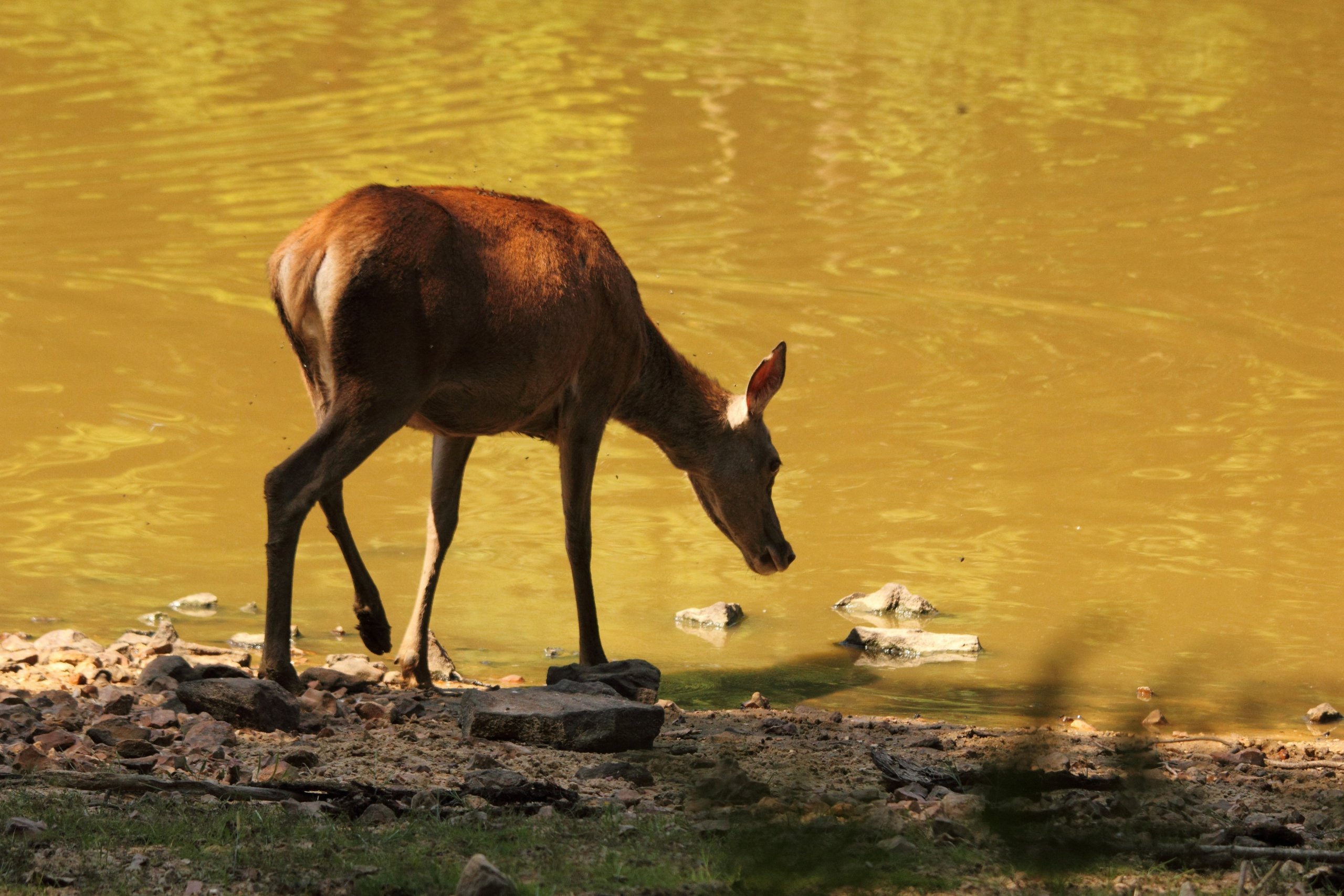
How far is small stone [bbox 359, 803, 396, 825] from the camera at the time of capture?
4746mm

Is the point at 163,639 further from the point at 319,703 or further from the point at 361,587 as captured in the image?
the point at 319,703

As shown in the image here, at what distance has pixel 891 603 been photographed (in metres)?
9.56

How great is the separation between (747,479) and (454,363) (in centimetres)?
260

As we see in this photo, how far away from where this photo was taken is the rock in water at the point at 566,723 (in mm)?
6082

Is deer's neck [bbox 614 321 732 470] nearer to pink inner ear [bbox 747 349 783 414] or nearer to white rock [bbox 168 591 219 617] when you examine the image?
pink inner ear [bbox 747 349 783 414]

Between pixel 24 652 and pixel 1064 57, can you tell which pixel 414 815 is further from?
pixel 1064 57

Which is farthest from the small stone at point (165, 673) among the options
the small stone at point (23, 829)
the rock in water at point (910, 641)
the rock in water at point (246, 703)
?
the rock in water at point (910, 641)

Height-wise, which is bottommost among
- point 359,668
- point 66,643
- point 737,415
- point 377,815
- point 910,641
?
point 910,641

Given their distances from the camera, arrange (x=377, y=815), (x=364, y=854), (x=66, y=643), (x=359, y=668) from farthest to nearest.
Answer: (x=359, y=668) → (x=66, y=643) → (x=377, y=815) → (x=364, y=854)

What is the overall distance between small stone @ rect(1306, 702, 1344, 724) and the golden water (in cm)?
12

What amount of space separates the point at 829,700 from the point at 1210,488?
5.18m

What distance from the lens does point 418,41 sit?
29906 mm

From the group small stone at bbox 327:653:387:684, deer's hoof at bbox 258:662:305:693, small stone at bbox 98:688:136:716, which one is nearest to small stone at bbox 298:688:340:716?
deer's hoof at bbox 258:662:305:693

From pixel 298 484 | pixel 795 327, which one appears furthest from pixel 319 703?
pixel 795 327
